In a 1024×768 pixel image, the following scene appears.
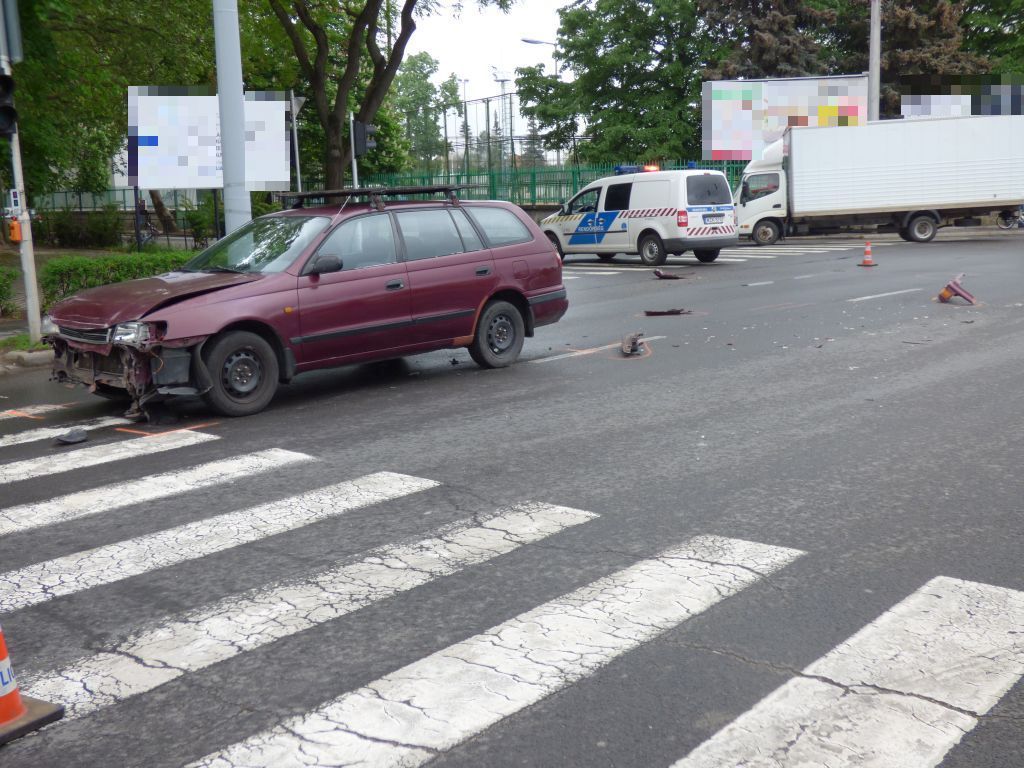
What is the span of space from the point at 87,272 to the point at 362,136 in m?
8.01

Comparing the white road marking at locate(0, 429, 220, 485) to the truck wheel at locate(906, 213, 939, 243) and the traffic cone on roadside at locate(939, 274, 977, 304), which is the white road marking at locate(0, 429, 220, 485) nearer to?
the traffic cone on roadside at locate(939, 274, 977, 304)

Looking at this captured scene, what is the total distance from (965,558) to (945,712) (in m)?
1.70

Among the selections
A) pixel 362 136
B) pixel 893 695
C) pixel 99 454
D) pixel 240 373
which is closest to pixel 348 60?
pixel 362 136

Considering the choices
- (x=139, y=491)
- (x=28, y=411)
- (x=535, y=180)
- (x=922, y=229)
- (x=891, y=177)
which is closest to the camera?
(x=139, y=491)

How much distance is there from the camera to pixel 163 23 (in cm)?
1742

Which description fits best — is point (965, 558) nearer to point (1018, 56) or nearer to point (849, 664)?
point (849, 664)

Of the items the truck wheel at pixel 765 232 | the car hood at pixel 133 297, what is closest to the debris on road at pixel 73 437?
the car hood at pixel 133 297

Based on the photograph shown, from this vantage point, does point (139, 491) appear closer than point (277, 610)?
No

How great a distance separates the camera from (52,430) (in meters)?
8.63

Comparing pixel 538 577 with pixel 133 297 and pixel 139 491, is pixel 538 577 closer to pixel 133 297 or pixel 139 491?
pixel 139 491

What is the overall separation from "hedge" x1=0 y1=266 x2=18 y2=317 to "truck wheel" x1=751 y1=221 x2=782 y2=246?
22.1 meters

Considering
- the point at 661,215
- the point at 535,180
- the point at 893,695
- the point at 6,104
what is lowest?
the point at 893,695

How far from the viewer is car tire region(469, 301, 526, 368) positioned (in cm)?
1091

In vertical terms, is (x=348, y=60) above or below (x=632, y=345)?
above
